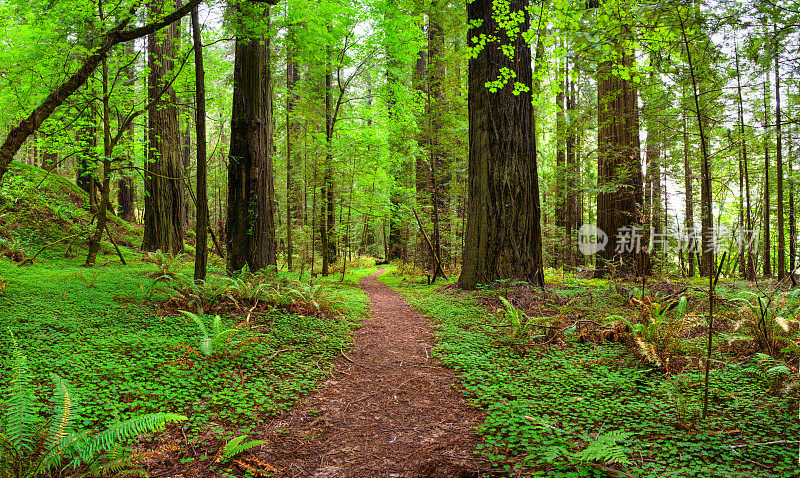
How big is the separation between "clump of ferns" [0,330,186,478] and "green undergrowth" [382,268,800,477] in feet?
6.21

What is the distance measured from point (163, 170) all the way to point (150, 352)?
8.08 metres

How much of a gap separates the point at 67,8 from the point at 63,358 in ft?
19.0

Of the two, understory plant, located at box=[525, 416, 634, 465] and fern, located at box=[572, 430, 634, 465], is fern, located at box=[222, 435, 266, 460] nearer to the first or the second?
understory plant, located at box=[525, 416, 634, 465]

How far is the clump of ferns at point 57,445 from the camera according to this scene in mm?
1713

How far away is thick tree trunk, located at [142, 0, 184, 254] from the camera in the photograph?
930cm

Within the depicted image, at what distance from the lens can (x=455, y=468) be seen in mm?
2045

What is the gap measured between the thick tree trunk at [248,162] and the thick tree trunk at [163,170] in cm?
338

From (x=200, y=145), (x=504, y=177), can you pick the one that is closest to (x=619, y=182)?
(x=504, y=177)

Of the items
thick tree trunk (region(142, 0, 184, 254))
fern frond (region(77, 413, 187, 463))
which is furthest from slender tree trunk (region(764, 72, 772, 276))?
thick tree trunk (region(142, 0, 184, 254))

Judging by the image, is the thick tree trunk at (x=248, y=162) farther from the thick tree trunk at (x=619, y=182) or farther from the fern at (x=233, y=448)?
the thick tree trunk at (x=619, y=182)

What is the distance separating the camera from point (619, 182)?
25.7 ft

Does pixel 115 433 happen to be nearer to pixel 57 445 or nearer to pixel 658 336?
pixel 57 445

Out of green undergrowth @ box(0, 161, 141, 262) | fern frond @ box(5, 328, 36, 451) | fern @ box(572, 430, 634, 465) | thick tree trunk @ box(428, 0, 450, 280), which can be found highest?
thick tree trunk @ box(428, 0, 450, 280)

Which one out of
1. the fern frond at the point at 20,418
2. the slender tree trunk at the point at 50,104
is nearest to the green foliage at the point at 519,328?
the fern frond at the point at 20,418
